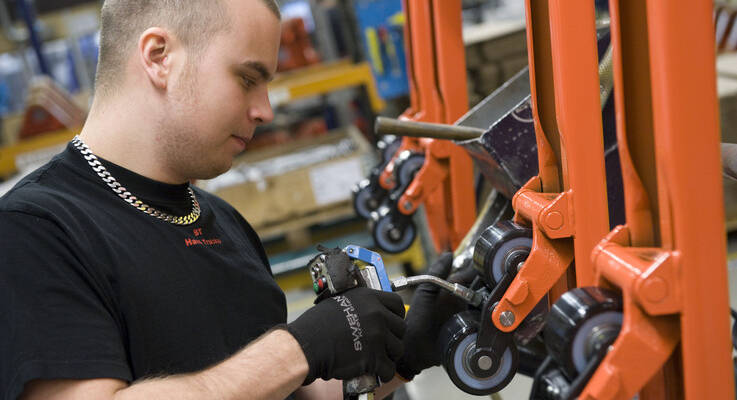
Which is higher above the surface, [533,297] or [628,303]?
[628,303]

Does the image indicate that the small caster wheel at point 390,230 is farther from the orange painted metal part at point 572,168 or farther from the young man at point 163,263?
the orange painted metal part at point 572,168

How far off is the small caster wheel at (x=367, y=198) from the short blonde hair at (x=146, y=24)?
169cm

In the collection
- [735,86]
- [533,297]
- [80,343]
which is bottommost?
[735,86]

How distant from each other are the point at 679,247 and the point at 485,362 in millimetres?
613

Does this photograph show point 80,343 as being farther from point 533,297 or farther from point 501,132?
point 501,132

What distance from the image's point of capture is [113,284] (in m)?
1.39

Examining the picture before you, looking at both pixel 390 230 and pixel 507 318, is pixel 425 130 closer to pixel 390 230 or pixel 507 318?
pixel 507 318

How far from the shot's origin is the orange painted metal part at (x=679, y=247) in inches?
37.3

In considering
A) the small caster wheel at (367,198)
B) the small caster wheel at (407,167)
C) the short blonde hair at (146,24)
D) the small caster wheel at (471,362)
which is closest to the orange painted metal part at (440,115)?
the small caster wheel at (407,167)

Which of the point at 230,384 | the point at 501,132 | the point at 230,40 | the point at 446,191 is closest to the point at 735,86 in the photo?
the point at 446,191

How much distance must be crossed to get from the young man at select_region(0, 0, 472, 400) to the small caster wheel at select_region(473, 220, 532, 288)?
0.20 meters

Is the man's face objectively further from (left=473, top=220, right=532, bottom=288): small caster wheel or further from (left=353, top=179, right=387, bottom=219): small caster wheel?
(left=353, top=179, right=387, bottom=219): small caster wheel

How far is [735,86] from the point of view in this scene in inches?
152

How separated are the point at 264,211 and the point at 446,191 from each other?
1.87 m
